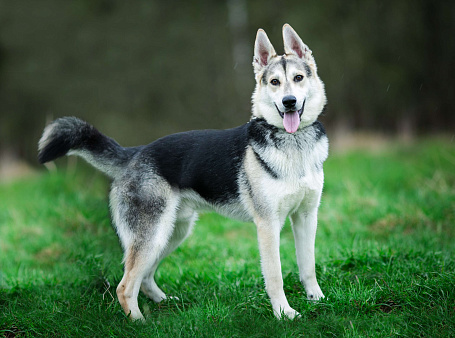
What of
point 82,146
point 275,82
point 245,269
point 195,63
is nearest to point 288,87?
point 275,82

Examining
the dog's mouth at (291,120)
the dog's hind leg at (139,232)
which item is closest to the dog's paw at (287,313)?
the dog's hind leg at (139,232)

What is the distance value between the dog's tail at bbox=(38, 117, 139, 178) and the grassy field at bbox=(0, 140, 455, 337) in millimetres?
422

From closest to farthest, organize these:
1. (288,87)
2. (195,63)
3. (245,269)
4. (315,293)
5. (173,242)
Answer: (288,87) → (315,293) → (173,242) → (245,269) → (195,63)

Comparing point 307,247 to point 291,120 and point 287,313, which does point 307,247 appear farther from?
point 291,120

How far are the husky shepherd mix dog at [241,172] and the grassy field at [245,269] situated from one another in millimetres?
269

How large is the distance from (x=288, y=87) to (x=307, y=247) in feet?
4.29

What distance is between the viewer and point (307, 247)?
12.3 feet

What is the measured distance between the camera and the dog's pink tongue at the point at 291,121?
11.3ft

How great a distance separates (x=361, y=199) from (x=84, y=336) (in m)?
4.34

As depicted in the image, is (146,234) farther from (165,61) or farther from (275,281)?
(165,61)

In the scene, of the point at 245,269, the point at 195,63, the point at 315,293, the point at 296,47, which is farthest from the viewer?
the point at 195,63

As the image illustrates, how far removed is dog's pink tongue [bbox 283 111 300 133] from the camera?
3.45 meters

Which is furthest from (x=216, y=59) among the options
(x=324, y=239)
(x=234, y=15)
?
(x=324, y=239)

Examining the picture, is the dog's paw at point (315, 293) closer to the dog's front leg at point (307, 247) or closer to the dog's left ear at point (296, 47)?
the dog's front leg at point (307, 247)
